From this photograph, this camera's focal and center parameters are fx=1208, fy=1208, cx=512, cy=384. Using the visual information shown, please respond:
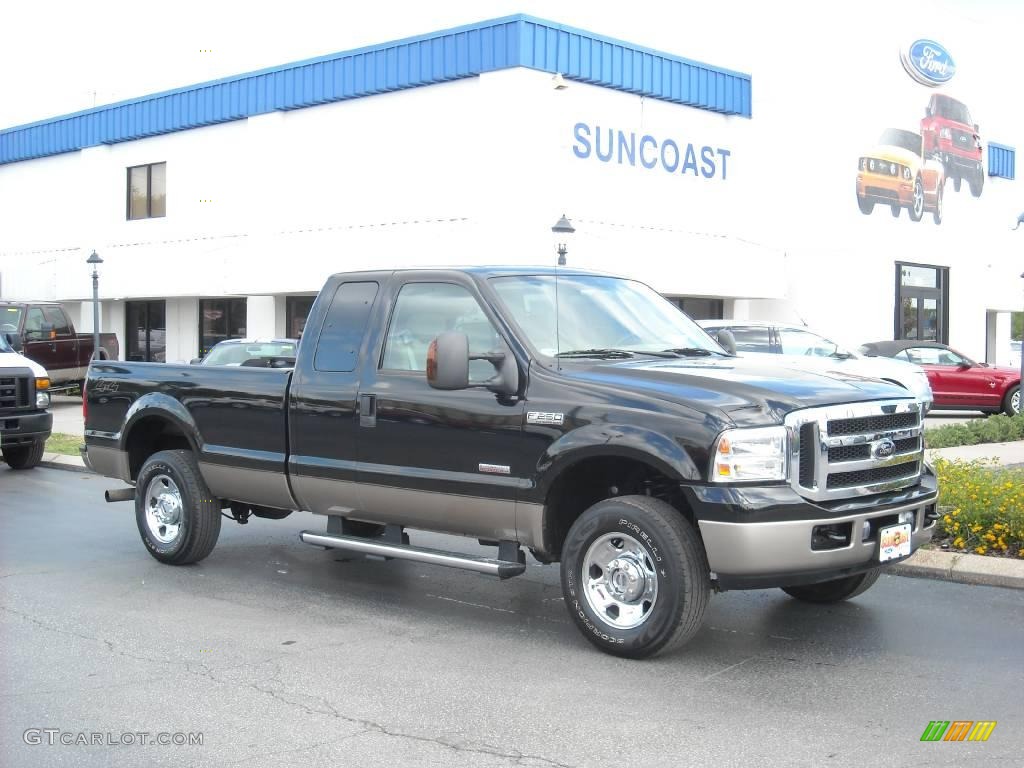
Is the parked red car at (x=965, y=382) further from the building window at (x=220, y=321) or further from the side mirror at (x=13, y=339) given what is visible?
the building window at (x=220, y=321)

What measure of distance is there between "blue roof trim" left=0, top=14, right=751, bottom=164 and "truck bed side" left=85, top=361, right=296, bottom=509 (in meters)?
16.1

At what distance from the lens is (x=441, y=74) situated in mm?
24875

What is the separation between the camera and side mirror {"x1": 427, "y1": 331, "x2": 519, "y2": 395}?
21.1 ft

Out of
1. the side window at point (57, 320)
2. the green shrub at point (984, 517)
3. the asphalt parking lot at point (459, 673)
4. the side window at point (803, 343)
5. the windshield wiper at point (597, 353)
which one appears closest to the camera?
the asphalt parking lot at point (459, 673)

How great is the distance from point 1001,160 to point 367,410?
34.6 metres

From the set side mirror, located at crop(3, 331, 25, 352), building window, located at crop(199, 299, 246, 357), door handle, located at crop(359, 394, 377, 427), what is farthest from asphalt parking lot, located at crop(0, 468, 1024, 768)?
building window, located at crop(199, 299, 246, 357)

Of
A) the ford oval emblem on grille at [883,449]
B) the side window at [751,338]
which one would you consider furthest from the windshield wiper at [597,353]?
the side window at [751,338]

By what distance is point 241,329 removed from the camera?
3206 cm

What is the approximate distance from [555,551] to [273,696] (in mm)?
1801

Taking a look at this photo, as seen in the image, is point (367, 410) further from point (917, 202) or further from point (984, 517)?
point (917, 202)


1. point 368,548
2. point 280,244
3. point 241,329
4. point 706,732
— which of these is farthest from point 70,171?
point 706,732

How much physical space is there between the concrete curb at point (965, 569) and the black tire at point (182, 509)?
15.8 ft

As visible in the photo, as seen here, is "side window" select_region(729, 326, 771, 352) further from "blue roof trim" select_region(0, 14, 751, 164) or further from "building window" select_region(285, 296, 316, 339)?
"building window" select_region(285, 296, 316, 339)

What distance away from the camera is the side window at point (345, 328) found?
24.8 ft
